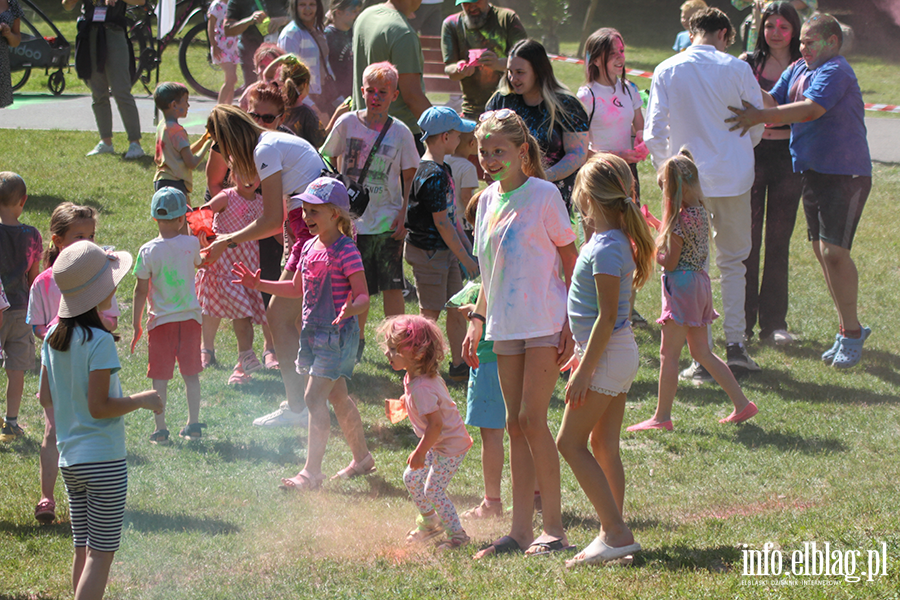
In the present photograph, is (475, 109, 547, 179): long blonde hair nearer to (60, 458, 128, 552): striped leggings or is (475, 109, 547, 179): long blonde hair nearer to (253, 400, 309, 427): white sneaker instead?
(60, 458, 128, 552): striped leggings

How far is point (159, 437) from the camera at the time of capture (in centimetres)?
552

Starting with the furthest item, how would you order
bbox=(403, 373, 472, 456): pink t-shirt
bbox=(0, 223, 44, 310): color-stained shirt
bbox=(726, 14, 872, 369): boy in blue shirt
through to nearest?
1. bbox=(726, 14, 872, 369): boy in blue shirt
2. bbox=(0, 223, 44, 310): color-stained shirt
3. bbox=(403, 373, 472, 456): pink t-shirt

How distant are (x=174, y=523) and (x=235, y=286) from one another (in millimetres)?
2347


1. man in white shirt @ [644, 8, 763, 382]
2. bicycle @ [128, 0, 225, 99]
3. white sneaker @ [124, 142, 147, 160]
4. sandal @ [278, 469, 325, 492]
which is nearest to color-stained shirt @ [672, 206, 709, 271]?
man in white shirt @ [644, 8, 763, 382]

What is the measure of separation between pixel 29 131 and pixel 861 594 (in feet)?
40.4

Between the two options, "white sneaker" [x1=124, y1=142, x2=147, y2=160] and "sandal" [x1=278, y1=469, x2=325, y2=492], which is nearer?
"sandal" [x1=278, y1=469, x2=325, y2=492]

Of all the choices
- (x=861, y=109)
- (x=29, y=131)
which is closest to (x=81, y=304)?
(x=861, y=109)

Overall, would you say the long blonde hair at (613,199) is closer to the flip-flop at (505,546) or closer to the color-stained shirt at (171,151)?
the flip-flop at (505,546)

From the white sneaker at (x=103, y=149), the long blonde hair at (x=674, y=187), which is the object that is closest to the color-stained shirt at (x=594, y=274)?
the long blonde hair at (x=674, y=187)

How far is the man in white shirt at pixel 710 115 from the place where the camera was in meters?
6.33

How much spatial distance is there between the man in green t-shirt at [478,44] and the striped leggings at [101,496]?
217 inches

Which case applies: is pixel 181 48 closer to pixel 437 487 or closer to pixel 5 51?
pixel 5 51

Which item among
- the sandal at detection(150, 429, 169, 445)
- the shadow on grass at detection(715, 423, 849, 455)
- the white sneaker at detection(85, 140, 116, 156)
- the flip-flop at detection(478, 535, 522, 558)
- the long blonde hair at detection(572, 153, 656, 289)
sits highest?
the long blonde hair at detection(572, 153, 656, 289)

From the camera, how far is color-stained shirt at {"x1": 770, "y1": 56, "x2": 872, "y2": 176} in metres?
6.70
